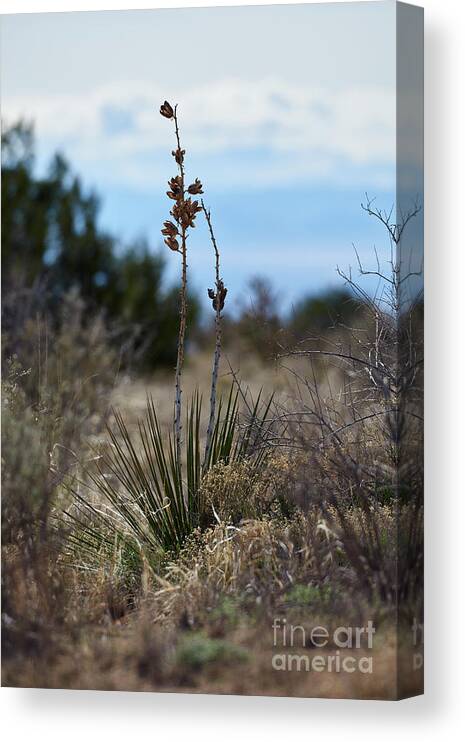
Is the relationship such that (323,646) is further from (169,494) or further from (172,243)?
(172,243)

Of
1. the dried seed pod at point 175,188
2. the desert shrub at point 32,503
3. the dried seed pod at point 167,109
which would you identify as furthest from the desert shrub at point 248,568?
the dried seed pod at point 167,109

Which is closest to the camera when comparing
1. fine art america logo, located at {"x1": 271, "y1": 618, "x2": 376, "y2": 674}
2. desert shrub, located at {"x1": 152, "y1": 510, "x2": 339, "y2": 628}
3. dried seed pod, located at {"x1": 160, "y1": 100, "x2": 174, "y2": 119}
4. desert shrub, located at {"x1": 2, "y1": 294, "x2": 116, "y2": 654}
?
fine art america logo, located at {"x1": 271, "y1": 618, "x2": 376, "y2": 674}

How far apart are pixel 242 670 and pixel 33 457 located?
1.30m

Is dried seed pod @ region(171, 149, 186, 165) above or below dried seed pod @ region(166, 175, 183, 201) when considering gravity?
above

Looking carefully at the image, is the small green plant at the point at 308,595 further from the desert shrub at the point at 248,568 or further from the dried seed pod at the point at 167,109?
the dried seed pod at the point at 167,109

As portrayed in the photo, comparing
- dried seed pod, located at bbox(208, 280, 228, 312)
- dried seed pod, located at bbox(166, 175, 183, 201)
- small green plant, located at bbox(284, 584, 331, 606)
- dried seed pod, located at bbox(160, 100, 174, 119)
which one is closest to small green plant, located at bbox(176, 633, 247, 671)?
small green plant, located at bbox(284, 584, 331, 606)

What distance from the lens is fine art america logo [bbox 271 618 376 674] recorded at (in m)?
4.49

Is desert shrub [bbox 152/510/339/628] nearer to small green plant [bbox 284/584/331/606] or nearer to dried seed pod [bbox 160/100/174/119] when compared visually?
small green plant [bbox 284/584/331/606]

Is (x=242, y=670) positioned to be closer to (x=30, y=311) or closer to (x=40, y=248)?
(x=30, y=311)

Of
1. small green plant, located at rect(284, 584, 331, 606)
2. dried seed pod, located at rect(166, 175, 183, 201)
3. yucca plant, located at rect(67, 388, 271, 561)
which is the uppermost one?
dried seed pod, located at rect(166, 175, 183, 201)

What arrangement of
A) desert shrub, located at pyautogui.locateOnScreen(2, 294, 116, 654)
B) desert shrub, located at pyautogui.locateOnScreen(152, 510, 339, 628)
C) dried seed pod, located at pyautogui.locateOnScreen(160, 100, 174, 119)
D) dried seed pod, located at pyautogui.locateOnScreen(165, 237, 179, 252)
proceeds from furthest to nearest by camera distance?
dried seed pod, located at pyautogui.locateOnScreen(165, 237, 179, 252), dried seed pod, located at pyautogui.locateOnScreen(160, 100, 174, 119), desert shrub, located at pyautogui.locateOnScreen(2, 294, 116, 654), desert shrub, located at pyautogui.locateOnScreen(152, 510, 339, 628)

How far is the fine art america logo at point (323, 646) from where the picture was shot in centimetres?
449

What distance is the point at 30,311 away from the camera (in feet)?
25.7

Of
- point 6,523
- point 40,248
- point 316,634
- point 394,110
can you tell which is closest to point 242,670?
point 316,634
